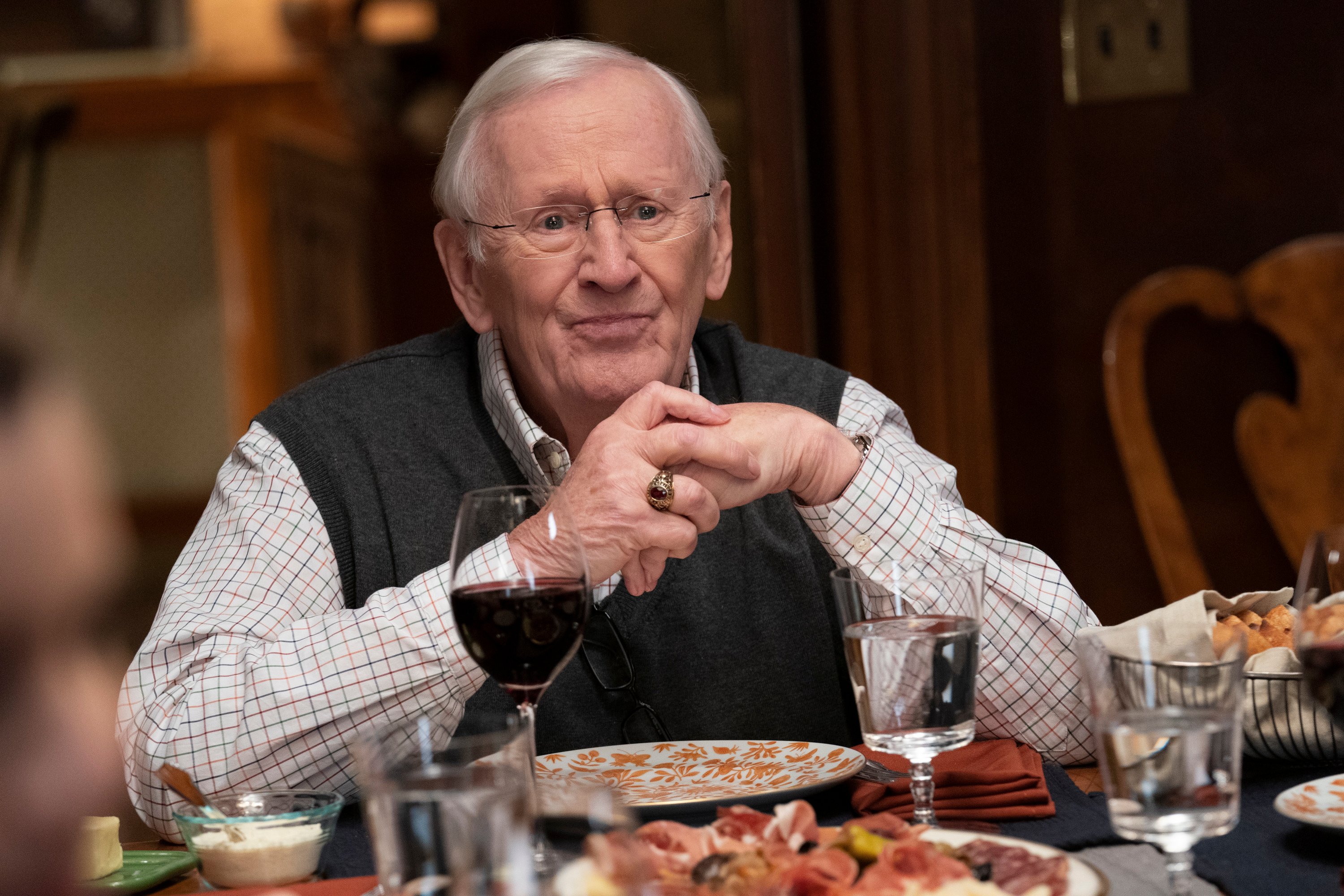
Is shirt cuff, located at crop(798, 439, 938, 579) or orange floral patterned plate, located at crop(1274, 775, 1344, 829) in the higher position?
shirt cuff, located at crop(798, 439, 938, 579)

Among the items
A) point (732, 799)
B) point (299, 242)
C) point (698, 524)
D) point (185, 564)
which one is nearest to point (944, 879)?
point (732, 799)

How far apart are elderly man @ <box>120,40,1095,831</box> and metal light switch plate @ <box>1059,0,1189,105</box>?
1066 millimetres

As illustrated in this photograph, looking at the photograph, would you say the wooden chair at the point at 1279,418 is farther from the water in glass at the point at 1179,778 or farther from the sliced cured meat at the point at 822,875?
the sliced cured meat at the point at 822,875

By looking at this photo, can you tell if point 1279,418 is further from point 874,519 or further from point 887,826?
point 887,826

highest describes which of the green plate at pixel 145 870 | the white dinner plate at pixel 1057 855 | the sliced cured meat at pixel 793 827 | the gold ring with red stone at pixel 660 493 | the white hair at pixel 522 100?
the white hair at pixel 522 100

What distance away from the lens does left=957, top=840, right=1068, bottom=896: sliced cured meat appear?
0.70 metres

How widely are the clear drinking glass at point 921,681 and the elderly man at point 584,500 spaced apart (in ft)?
1.03

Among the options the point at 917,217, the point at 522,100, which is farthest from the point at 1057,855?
the point at 917,217

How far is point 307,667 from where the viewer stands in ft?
3.90

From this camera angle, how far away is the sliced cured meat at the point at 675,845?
2.42ft

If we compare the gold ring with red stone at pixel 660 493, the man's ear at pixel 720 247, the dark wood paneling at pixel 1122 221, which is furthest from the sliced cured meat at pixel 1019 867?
the dark wood paneling at pixel 1122 221

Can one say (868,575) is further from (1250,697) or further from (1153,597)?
(1153,597)

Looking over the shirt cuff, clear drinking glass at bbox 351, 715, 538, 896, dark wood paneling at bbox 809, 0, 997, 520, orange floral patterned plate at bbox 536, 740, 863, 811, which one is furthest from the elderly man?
dark wood paneling at bbox 809, 0, 997, 520

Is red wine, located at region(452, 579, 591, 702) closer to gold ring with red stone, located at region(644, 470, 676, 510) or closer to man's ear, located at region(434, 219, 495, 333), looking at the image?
gold ring with red stone, located at region(644, 470, 676, 510)
